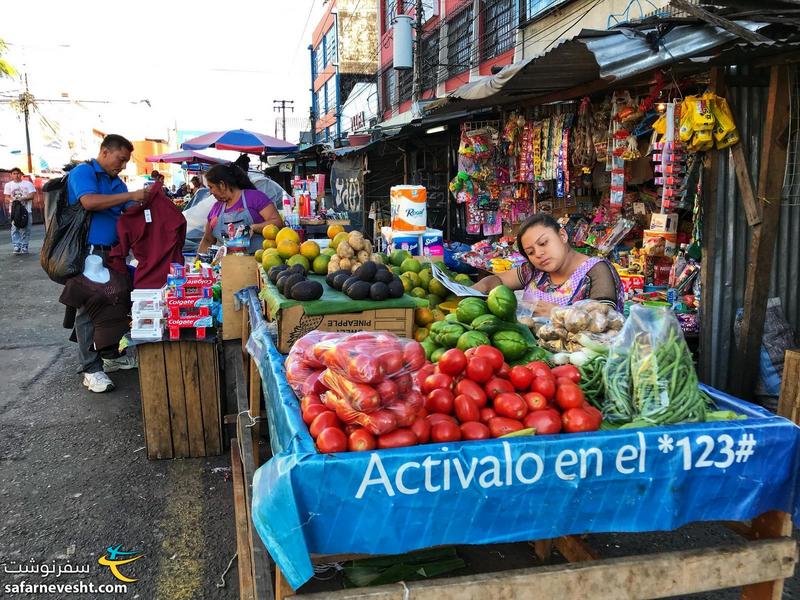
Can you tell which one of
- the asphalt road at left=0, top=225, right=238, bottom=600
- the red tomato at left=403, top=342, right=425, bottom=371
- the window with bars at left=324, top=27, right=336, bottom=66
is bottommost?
the asphalt road at left=0, top=225, right=238, bottom=600

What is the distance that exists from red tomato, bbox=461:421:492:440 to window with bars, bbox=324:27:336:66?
30.8 m

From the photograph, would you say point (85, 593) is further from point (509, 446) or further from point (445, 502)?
point (509, 446)

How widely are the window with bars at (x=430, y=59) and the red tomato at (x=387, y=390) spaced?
1691cm

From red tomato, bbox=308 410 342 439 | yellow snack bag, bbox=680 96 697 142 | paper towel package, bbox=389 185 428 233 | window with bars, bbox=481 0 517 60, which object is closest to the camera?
red tomato, bbox=308 410 342 439

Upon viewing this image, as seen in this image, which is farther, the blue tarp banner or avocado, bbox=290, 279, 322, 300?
avocado, bbox=290, 279, 322, 300

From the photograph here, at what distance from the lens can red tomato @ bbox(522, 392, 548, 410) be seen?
1.98 m

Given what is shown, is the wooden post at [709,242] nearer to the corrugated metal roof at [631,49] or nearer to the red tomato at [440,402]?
the corrugated metal roof at [631,49]

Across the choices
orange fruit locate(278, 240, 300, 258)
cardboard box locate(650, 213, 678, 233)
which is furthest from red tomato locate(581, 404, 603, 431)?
cardboard box locate(650, 213, 678, 233)

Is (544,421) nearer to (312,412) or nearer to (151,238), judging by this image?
(312,412)

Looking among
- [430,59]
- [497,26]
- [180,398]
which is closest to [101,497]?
[180,398]

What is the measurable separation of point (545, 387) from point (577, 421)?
6.5 inches

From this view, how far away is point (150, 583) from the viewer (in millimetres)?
3057

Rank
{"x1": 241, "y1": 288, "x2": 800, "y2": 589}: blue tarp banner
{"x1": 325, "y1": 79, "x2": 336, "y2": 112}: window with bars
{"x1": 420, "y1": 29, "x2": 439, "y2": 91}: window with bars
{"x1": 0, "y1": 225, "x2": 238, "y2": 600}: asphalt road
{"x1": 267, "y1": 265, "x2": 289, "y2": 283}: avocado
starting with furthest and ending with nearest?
{"x1": 325, "y1": 79, "x2": 336, "y2": 112}: window with bars → {"x1": 420, "y1": 29, "x2": 439, "y2": 91}: window with bars → {"x1": 267, "y1": 265, "x2": 289, "y2": 283}: avocado → {"x1": 0, "y1": 225, "x2": 238, "y2": 600}: asphalt road → {"x1": 241, "y1": 288, "x2": 800, "y2": 589}: blue tarp banner

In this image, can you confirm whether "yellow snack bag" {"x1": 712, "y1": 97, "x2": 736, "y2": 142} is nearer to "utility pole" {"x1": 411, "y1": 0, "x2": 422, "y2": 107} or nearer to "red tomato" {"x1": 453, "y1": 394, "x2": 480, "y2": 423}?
"red tomato" {"x1": 453, "y1": 394, "x2": 480, "y2": 423}
